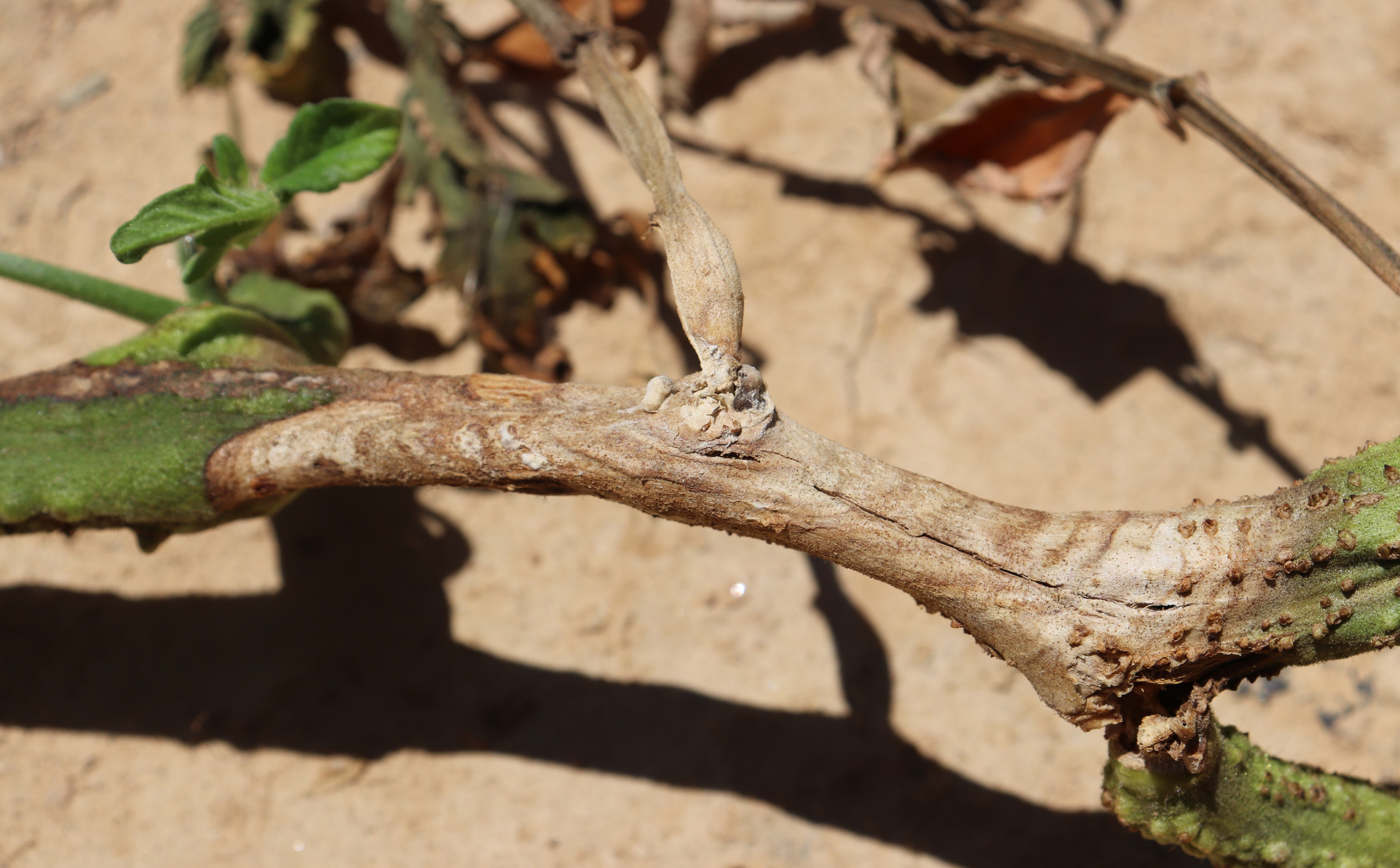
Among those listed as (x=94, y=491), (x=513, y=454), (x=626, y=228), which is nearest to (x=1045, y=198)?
(x=626, y=228)

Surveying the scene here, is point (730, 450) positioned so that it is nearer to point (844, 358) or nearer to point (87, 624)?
point (844, 358)

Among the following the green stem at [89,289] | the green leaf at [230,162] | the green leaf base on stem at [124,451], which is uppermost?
the green leaf at [230,162]

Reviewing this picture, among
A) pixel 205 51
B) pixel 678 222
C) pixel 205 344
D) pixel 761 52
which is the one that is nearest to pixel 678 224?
pixel 678 222

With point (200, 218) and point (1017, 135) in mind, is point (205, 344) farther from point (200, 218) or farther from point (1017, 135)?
point (1017, 135)

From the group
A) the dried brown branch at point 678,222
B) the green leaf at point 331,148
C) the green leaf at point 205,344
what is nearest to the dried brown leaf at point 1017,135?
the dried brown branch at point 678,222

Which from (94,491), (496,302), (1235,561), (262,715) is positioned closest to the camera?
(1235,561)

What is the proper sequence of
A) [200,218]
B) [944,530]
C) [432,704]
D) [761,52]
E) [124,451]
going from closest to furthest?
[944,530], [200,218], [124,451], [432,704], [761,52]

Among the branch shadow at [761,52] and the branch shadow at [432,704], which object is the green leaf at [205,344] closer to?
the branch shadow at [432,704]
